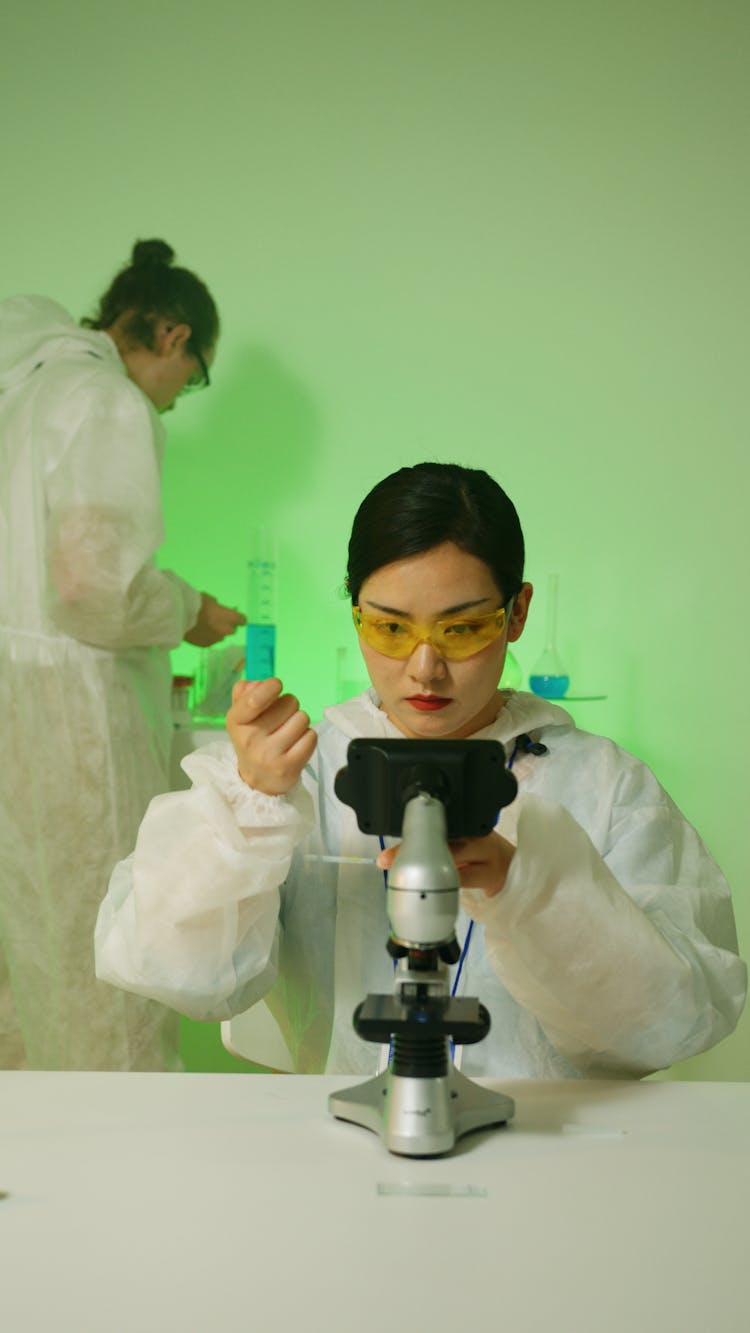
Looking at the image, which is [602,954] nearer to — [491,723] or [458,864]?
[458,864]

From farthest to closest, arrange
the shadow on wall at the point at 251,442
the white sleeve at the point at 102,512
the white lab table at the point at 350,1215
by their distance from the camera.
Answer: the shadow on wall at the point at 251,442, the white sleeve at the point at 102,512, the white lab table at the point at 350,1215

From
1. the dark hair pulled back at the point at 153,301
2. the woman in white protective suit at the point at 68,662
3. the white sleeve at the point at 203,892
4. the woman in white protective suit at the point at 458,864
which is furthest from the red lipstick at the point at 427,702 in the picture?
the dark hair pulled back at the point at 153,301

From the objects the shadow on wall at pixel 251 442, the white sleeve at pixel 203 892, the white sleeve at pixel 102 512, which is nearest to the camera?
the white sleeve at pixel 203 892

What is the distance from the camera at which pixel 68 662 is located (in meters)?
Result: 2.43

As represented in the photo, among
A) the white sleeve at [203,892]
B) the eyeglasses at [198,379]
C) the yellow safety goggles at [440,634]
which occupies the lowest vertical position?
the white sleeve at [203,892]

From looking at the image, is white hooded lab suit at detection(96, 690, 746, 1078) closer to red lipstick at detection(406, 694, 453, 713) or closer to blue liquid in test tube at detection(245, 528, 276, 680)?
red lipstick at detection(406, 694, 453, 713)

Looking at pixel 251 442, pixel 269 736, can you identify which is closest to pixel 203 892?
pixel 269 736

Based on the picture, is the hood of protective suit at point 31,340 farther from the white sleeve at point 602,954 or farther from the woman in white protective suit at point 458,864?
the white sleeve at point 602,954

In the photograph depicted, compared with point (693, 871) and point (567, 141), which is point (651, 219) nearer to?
point (567, 141)

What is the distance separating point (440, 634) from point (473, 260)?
88.9 inches

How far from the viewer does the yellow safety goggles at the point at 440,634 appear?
132 centimetres


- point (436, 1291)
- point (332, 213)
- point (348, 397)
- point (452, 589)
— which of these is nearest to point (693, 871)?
point (452, 589)

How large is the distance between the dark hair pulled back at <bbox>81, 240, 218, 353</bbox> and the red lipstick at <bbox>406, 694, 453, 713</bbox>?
1.61 m

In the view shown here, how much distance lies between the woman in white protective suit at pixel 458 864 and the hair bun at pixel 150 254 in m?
1.54
